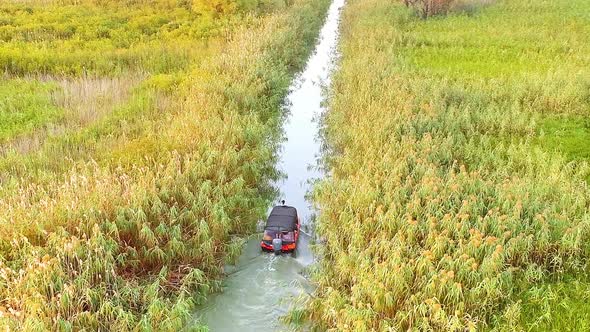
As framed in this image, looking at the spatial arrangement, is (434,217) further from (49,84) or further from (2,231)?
(49,84)

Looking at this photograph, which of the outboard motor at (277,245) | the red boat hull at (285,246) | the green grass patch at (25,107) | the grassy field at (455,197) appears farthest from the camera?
the green grass patch at (25,107)

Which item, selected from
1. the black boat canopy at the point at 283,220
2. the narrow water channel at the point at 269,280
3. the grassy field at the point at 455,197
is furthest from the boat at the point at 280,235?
the grassy field at the point at 455,197

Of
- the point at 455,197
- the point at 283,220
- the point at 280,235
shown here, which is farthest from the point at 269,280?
the point at 455,197

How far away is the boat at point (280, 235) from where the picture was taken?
1008cm

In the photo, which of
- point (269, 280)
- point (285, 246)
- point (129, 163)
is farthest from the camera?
point (129, 163)

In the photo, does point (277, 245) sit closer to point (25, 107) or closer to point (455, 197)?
point (455, 197)

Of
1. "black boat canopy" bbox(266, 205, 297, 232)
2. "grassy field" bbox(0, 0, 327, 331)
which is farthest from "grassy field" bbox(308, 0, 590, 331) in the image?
"grassy field" bbox(0, 0, 327, 331)

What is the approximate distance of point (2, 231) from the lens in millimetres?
8273

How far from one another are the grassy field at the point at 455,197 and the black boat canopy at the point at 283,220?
591 millimetres

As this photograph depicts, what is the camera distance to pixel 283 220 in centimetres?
1036

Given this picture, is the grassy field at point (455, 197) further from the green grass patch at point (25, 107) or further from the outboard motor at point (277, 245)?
the green grass patch at point (25, 107)

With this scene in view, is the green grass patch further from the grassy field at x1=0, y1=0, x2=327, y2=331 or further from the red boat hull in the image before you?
the red boat hull

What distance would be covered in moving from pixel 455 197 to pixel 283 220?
333cm

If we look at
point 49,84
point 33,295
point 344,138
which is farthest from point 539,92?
point 49,84
